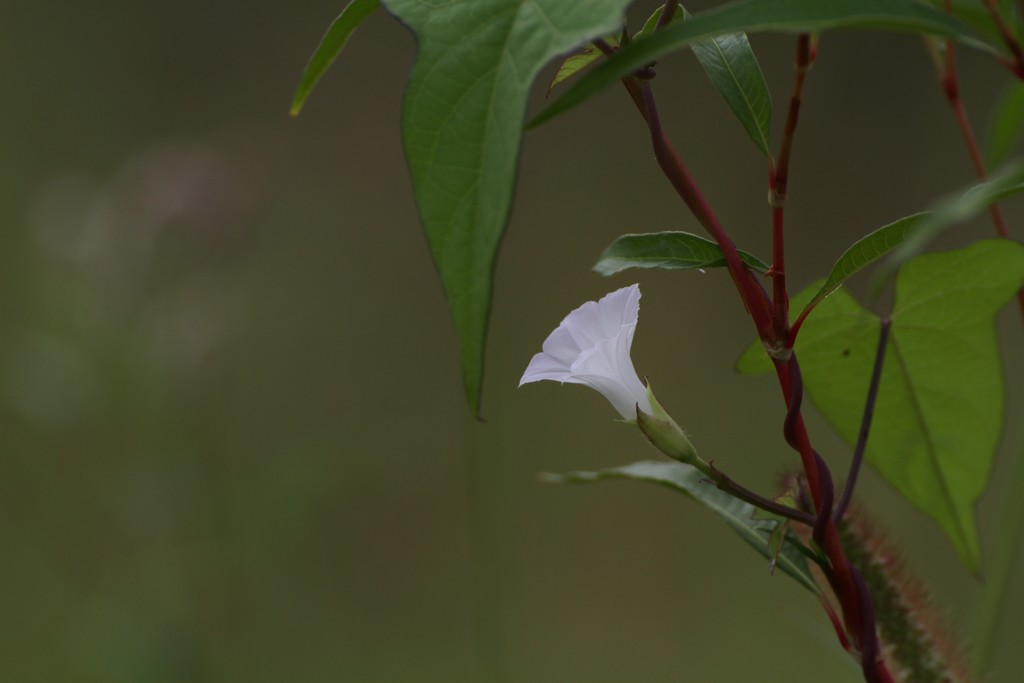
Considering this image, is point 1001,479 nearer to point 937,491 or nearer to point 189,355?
point 189,355

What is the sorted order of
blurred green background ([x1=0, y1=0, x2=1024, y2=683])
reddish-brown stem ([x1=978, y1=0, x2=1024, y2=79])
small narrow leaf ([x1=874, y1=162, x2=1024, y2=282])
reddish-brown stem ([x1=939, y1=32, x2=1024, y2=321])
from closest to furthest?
1. small narrow leaf ([x1=874, y1=162, x2=1024, y2=282])
2. reddish-brown stem ([x1=978, y1=0, x2=1024, y2=79])
3. reddish-brown stem ([x1=939, y1=32, x2=1024, y2=321])
4. blurred green background ([x1=0, y1=0, x2=1024, y2=683])

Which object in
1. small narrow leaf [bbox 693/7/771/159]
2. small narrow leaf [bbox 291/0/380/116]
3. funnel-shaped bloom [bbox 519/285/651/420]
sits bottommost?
funnel-shaped bloom [bbox 519/285/651/420]

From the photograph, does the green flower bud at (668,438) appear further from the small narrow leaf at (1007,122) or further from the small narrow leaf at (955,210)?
the small narrow leaf at (1007,122)

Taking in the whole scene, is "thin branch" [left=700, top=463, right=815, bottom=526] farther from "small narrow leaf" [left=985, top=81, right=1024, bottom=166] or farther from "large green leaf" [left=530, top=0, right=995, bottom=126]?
"small narrow leaf" [left=985, top=81, right=1024, bottom=166]

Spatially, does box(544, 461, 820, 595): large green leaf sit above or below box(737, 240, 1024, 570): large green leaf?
below

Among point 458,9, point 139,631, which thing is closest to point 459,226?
point 458,9

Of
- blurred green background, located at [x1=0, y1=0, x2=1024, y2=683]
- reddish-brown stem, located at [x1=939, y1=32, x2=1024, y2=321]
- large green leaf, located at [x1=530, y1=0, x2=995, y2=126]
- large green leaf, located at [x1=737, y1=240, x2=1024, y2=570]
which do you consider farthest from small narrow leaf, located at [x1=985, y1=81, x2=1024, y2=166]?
blurred green background, located at [x1=0, y1=0, x2=1024, y2=683]
